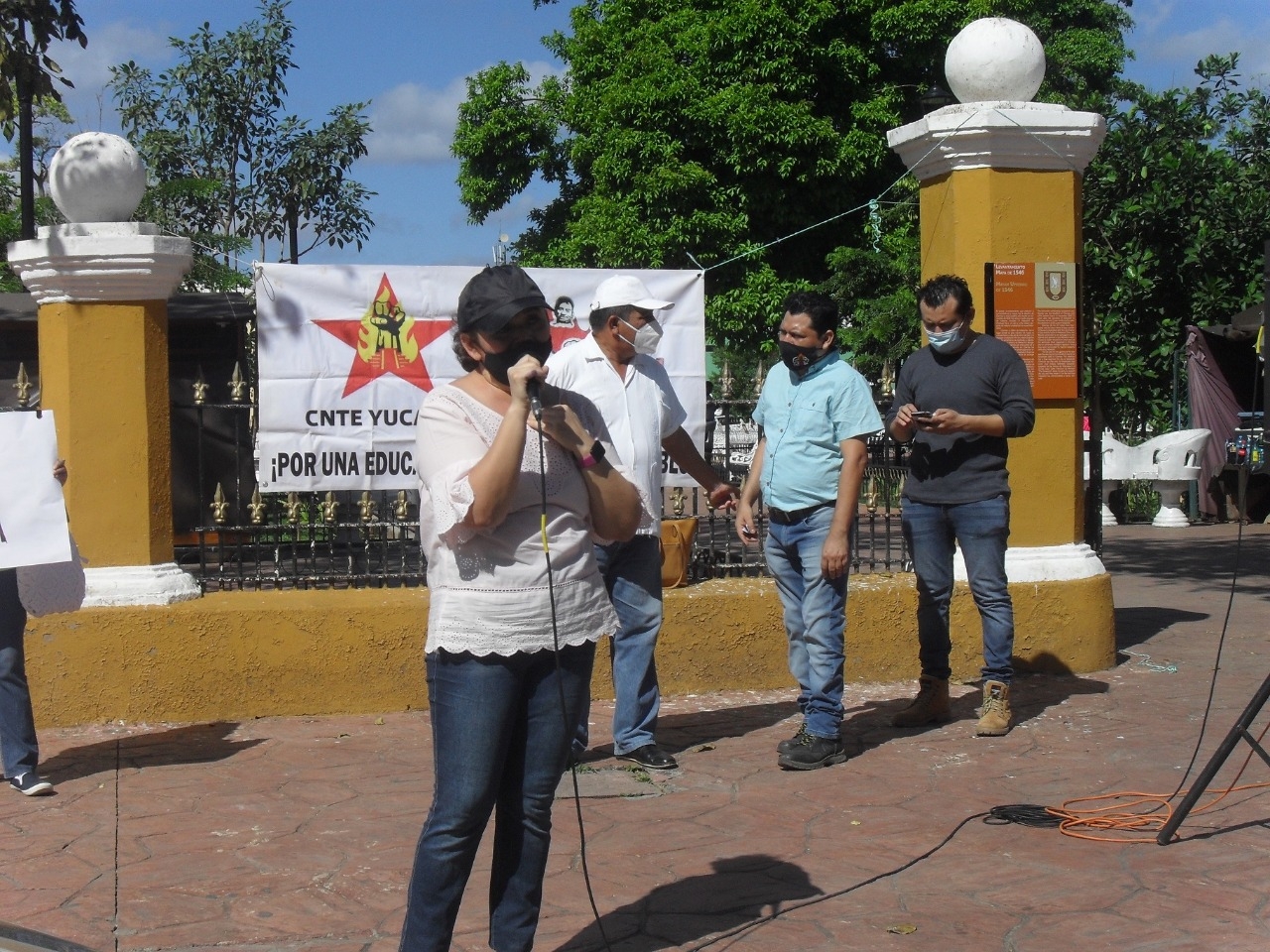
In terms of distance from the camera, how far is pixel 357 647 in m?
6.68

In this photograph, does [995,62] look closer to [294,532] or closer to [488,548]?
[294,532]

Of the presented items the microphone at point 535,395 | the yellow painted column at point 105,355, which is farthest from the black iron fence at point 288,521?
the microphone at point 535,395

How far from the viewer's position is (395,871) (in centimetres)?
447

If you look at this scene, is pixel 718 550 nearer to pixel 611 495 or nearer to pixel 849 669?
pixel 849 669

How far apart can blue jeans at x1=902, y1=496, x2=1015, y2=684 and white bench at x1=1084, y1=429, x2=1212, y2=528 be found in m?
10.1

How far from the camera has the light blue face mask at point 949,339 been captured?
6.01 metres

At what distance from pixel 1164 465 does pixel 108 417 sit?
41.6 ft

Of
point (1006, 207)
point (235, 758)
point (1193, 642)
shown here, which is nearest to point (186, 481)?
point (235, 758)

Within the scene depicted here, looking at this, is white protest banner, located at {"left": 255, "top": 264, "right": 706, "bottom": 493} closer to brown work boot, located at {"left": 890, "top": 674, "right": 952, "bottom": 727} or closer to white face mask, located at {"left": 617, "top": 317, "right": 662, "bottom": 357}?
white face mask, located at {"left": 617, "top": 317, "right": 662, "bottom": 357}

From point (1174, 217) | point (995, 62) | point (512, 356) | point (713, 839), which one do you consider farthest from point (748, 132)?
point (512, 356)

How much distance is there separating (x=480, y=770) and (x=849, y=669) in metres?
4.18

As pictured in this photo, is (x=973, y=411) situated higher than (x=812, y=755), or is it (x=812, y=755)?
(x=973, y=411)

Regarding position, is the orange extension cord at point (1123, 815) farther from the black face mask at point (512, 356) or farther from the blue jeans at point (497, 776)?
the black face mask at point (512, 356)

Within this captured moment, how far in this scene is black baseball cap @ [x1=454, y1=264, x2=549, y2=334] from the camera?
318 cm
